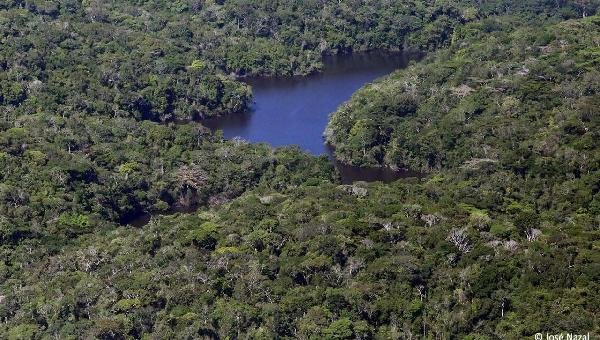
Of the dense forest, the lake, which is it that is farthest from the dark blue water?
the dense forest

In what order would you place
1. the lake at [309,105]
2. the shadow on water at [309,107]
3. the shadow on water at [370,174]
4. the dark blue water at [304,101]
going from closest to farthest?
the shadow on water at [370,174] < the shadow on water at [309,107] < the lake at [309,105] < the dark blue water at [304,101]

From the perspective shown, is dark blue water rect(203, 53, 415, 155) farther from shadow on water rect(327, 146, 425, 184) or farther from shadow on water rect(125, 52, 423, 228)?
shadow on water rect(327, 146, 425, 184)

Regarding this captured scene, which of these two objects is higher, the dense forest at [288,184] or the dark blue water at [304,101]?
the dense forest at [288,184]

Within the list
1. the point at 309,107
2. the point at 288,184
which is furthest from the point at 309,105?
the point at 288,184

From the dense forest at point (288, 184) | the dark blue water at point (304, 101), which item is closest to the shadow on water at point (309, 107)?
the dark blue water at point (304, 101)

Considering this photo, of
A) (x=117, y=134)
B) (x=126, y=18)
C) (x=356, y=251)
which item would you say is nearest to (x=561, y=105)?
(x=356, y=251)

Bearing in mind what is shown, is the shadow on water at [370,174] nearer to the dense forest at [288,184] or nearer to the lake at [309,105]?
the lake at [309,105]
